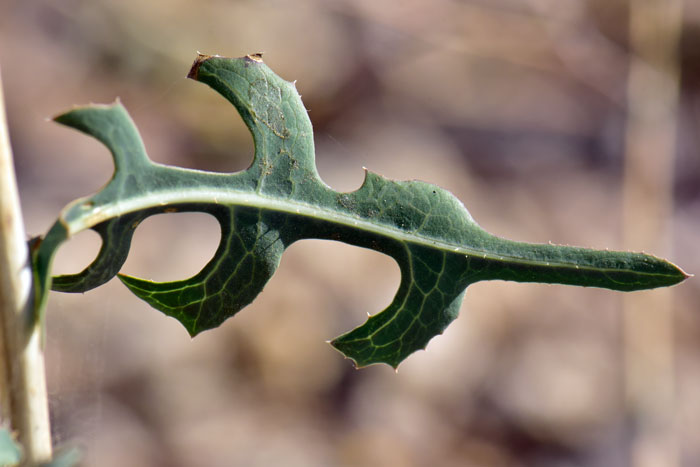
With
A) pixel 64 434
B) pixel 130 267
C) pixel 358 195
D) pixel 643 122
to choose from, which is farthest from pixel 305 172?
pixel 643 122

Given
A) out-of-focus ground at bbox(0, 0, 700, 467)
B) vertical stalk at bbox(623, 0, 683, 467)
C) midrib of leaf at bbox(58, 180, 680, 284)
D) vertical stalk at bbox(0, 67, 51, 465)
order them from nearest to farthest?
vertical stalk at bbox(0, 67, 51, 465) < midrib of leaf at bbox(58, 180, 680, 284) < out-of-focus ground at bbox(0, 0, 700, 467) < vertical stalk at bbox(623, 0, 683, 467)

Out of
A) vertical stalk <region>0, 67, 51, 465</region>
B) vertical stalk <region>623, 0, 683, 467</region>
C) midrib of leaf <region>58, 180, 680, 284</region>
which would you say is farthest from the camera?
vertical stalk <region>623, 0, 683, 467</region>

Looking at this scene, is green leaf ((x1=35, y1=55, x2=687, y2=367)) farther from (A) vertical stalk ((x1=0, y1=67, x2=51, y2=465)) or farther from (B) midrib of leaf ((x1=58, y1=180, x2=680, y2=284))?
(A) vertical stalk ((x1=0, y1=67, x2=51, y2=465))

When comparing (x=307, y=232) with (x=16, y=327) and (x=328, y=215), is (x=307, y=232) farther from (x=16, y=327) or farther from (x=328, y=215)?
(x=16, y=327)

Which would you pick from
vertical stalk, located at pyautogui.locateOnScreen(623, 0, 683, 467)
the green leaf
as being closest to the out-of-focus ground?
vertical stalk, located at pyautogui.locateOnScreen(623, 0, 683, 467)

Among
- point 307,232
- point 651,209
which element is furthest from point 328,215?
point 651,209
